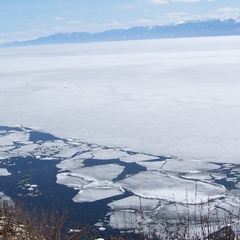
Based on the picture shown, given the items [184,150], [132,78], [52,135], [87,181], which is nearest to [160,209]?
[87,181]

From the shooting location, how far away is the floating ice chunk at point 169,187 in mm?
5789

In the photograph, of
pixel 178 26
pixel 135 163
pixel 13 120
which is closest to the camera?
pixel 135 163

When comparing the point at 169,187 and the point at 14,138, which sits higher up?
the point at 14,138

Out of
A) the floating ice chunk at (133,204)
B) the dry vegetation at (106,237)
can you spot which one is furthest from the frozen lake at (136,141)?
the dry vegetation at (106,237)

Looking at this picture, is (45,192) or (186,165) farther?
(186,165)

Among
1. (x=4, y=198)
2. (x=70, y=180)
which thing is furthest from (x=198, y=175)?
(x=4, y=198)

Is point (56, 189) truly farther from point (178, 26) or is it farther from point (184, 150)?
point (178, 26)

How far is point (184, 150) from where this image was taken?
25.6 feet

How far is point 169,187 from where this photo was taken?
6168 millimetres

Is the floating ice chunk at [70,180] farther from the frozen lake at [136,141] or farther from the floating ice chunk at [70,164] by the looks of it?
the floating ice chunk at [70,164]

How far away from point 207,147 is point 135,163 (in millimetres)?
1391

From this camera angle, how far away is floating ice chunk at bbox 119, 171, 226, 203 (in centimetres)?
579

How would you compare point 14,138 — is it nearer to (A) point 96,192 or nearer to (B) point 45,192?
(B) point 45,192

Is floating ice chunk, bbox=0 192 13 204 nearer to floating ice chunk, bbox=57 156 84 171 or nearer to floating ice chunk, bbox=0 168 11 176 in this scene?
floating ice chunk, bbox=0 168 11 176
